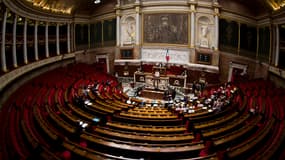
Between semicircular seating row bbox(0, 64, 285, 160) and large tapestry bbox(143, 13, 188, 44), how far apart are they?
10.2 meters

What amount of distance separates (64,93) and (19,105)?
311 centimetres

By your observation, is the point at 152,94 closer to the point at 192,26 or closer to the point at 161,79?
the point at 161,79

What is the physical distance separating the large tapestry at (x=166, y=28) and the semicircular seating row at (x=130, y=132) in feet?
33.4

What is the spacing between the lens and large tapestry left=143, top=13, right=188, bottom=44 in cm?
1822

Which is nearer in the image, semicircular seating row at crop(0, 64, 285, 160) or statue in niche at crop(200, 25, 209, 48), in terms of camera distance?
semicircular seating row at crop(0, 64, 285, 160)

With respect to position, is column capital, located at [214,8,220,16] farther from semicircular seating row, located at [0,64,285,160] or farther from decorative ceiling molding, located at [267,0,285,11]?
semicircular seating row, located at [0,64,285,160]

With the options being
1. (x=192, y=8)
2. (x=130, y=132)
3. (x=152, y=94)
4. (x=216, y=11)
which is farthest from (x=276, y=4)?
(x=130, y=132)

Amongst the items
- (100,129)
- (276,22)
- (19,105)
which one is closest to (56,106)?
(19,105)

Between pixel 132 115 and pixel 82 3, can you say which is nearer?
pixel 132 115

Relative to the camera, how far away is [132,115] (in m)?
7.88

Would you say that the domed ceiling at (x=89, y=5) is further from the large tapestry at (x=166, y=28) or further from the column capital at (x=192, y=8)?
the large tapestry at (x=166, y=28)

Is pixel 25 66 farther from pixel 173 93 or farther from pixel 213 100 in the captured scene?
pixel 213 100

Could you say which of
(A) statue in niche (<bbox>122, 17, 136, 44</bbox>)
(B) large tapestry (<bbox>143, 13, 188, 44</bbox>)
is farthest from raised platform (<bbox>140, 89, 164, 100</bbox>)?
(A) statue in niche (<bbox>122, 17, 136, 44</bbox>)

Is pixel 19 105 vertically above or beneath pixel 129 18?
beneath
